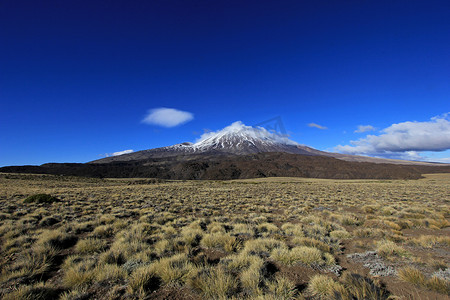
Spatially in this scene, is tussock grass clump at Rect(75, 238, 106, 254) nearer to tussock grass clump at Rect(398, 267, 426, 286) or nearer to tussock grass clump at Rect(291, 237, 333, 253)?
tussock grass clump at Rect(291, 237, 333, 253)

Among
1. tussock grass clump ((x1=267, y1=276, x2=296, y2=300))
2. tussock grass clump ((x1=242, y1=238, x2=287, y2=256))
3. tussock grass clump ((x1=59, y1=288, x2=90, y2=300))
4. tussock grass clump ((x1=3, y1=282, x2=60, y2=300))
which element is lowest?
tussock grass clump ((x1=242, y1=238, x2=287, y2=256))

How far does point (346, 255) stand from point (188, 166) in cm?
10610

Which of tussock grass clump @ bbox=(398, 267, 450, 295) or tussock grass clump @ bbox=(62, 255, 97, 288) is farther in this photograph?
tussock grass clump @ bbox=(62, 255, 97, 288)

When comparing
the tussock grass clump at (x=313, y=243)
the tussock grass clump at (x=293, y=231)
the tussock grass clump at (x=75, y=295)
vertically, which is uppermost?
the tussock grass clump at (x=75, y=295)

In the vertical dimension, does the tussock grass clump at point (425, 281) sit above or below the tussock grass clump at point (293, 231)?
above

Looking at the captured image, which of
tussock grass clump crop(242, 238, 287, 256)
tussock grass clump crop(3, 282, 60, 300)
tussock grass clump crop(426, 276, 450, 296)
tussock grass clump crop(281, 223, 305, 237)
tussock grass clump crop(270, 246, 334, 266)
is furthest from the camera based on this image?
tussock grass clump crop(281, 223, 305, 237)

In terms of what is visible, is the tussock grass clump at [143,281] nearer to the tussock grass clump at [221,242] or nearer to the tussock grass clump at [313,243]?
the tussock grass clump at [221,242]

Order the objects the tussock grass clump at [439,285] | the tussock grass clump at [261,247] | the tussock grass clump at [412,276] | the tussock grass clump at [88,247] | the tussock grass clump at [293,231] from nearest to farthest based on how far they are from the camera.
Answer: the tussock grass clump at [439,285]
the tussock grass clump at [412,276]
the tussock grass clump at [261,247]
the tussock grass clump at [88,247]
the tussock grass clump at [293,231]

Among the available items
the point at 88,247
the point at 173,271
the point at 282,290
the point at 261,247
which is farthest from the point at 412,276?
the point at 88,247

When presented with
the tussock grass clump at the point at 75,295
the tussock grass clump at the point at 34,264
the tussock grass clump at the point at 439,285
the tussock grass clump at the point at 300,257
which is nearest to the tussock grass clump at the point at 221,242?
the tussock grass clump at the point at 300,257

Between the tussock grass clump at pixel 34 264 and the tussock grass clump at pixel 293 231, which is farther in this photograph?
the tussock grass clump at pixel 293 231

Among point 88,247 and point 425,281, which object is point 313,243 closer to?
point 425,281

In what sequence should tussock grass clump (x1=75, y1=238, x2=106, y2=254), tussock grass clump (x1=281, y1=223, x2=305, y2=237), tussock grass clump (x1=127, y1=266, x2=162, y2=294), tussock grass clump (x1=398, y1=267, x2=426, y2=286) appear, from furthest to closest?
tussock grass clump (x1=281, y1=223, x2=305, y2=237)
tussock grass clump (x1=75, y1=238, x2=106, y2=254)
tussock grass clump (x1=398, y1=267, x2=426, y2=286)
tussock grass clump (x1=127, y1=266, x2=162, y2=294)

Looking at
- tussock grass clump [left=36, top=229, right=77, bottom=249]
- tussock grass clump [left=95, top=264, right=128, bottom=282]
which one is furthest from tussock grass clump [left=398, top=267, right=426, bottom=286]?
tussock grass clump [left=36, top=229, right=77, bottom=249]
